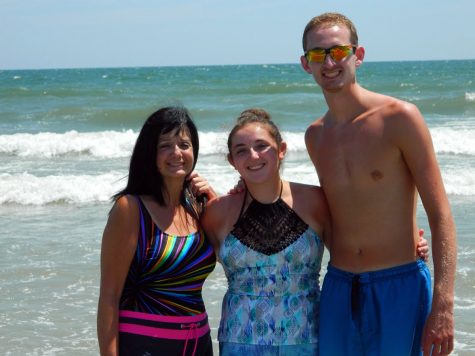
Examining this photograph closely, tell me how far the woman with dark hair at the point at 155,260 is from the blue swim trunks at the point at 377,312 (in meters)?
0.52

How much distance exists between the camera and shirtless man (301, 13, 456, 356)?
9.78 ft

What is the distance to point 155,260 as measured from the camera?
3025 mm

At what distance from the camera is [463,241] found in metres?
7.57

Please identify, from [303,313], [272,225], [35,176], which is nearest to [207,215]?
[272,225]

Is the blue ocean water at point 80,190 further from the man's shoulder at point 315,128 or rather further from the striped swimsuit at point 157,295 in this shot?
the striped swimsuit at point 157,295

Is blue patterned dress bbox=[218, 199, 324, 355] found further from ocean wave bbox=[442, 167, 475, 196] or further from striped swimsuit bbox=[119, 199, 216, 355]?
ocean wave bbox=[442, 167, 475, 196]

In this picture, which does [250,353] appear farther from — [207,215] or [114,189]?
A: [114,189]

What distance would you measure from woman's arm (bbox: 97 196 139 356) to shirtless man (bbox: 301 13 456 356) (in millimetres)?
821

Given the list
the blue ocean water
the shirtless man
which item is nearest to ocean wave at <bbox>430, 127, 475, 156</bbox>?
the blue ocean water

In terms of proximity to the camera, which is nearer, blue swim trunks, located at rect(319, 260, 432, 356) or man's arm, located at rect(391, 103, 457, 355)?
man's arm, located at rect(391, 103, 457, 355)

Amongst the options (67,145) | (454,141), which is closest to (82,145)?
(67,145)

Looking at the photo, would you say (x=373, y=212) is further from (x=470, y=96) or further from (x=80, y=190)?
(x=470, y=96)

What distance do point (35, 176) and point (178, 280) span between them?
10108 millimetres

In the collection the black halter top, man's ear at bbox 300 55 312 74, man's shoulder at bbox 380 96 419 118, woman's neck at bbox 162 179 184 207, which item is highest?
man's ear at bbox 300 55 312 74
